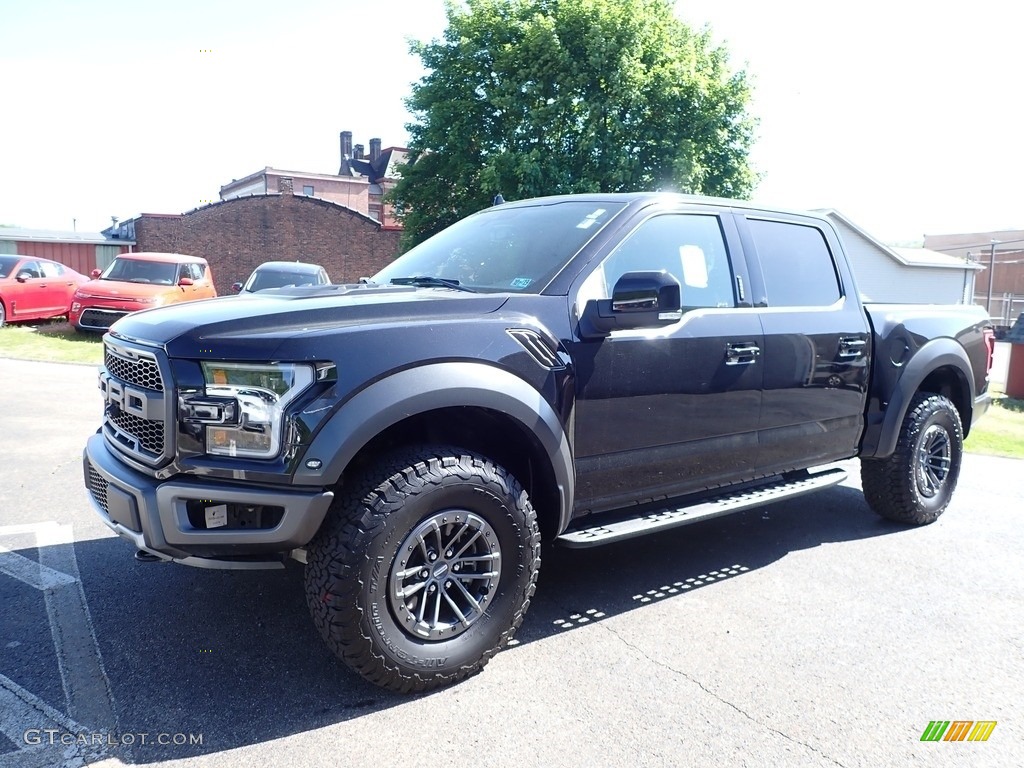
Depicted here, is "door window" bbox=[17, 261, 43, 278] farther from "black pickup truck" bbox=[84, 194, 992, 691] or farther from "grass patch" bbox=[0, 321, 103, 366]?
"black pickup truck" bbox=[84, 194, 992, 691]

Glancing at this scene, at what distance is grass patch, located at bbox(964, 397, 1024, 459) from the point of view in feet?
28.8

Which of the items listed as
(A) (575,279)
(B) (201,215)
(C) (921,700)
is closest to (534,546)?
(A) (575,279)

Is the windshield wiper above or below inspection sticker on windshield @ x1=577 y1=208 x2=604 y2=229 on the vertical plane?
below

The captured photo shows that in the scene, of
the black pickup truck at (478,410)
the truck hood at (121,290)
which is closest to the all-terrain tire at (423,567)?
the black pickup truck at (478,410)

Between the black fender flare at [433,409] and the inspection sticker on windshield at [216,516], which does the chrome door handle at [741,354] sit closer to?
the black fender flare at [433,409]

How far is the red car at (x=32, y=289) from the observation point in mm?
16547

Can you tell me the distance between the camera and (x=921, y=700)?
10.2ft

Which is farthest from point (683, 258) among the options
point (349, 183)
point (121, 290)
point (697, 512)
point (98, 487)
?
point (349, 183)

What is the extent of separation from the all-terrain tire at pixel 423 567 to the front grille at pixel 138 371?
31.0 inches

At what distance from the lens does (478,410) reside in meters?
3.20

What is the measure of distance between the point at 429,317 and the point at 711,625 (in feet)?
6.53

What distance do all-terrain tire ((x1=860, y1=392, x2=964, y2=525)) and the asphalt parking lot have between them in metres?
0.38

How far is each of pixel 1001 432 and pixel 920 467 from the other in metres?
6.29

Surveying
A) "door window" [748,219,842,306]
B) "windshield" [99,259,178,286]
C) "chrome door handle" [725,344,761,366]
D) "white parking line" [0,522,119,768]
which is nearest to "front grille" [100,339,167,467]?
"white parking line" [0,522,119,768]
